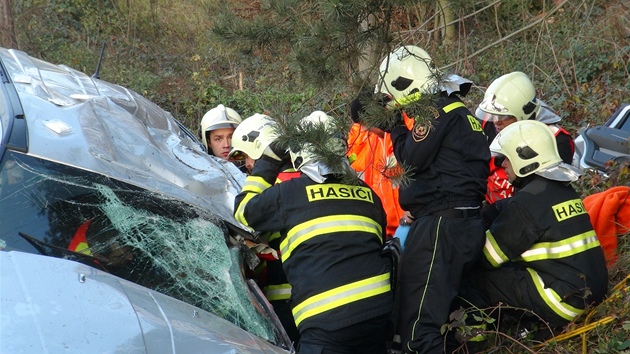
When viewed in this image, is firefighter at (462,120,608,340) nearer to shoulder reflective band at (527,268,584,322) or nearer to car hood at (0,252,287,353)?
shoulder reflective band at (527,268,584,322)

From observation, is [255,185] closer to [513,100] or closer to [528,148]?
[528,148]

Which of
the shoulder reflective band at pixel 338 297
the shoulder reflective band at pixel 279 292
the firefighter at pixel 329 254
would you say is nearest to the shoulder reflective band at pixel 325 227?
the firefighter at pixel 329 254

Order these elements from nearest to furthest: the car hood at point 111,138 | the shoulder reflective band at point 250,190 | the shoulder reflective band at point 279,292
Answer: the car hood at point 111,138, the shoulder reflective band at point 250,190, the shoulder reflective band at point 279,292

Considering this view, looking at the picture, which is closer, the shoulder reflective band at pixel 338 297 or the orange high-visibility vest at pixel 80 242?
the orange high-visibility vest at pixel 80 242

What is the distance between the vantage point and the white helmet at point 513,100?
5.35 meters

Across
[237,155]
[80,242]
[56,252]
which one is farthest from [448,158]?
[56,252]

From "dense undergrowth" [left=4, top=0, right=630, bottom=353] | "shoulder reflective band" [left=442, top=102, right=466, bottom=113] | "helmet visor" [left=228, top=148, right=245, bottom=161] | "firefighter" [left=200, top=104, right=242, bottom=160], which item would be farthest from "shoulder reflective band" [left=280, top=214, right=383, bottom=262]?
"firefighter" [left=200, top=104, right=242, bottom=160]

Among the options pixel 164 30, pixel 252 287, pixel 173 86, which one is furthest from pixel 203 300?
pixel 164 30

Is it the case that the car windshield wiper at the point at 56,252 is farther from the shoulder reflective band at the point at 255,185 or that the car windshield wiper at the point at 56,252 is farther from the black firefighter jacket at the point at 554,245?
the black firefighter jacket at the point at 554,245

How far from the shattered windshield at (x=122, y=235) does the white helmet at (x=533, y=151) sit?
1.78m

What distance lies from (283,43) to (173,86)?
28.7 ft

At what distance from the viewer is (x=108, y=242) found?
131 inches

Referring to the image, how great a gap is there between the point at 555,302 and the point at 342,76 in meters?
1.83

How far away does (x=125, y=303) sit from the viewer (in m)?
2.77
